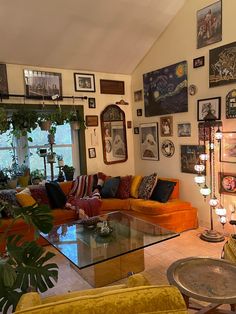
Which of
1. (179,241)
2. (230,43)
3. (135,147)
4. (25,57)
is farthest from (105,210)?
(230,43)

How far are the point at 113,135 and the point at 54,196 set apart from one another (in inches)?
71.8

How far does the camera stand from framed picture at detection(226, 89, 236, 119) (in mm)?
3514

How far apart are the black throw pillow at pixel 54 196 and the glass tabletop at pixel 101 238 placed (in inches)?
36.0

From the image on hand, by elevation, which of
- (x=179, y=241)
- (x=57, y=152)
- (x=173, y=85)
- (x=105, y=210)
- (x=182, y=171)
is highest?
(x=173, y=85)

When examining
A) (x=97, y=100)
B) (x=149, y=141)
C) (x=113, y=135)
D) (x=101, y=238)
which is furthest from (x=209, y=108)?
(x=101, y=238)

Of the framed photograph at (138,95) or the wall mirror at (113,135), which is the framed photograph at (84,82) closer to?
the wall mirror at (113,135)

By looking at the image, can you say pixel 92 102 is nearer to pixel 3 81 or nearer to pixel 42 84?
pixel 42 84

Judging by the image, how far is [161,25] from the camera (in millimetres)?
4344

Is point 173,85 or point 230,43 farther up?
point 230,43

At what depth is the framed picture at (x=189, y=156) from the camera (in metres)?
4.07

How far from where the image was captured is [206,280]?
1773mm

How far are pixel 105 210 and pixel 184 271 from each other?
93.6 inches

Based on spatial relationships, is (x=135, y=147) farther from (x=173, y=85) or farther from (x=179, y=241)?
(x=179, y=241)

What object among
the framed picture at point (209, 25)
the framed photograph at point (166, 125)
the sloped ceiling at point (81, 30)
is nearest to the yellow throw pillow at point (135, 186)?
the framed photograph at point (166, 125)
